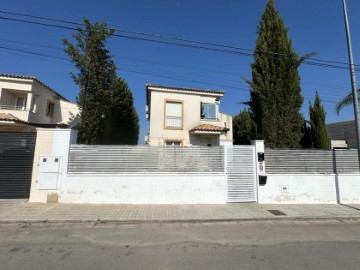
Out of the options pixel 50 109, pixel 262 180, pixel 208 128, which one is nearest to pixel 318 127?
pixel 208 128

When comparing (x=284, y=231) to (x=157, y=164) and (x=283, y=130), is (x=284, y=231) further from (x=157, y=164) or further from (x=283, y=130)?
(x=283, y=130)

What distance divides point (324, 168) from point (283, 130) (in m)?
3.40

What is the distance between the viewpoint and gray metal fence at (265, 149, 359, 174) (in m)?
10.1

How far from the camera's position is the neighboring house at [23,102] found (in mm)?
18422

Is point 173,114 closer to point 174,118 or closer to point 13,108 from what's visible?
point 174,118

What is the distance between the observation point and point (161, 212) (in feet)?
26.4

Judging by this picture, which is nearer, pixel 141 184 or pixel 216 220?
pixel 216 220

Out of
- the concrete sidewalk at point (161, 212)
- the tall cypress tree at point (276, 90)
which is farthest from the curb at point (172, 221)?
the tall cypress tree at point (276, 90)

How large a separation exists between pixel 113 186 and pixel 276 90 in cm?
958

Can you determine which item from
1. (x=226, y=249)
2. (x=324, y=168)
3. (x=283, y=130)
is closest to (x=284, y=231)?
(x=226, y=249)

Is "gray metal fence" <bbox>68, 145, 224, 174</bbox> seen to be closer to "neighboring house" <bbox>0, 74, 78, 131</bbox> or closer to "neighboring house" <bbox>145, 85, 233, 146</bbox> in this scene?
"neighboring house" <bbox>145, 85, 233, 146</bbox>

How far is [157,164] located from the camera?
9602mm

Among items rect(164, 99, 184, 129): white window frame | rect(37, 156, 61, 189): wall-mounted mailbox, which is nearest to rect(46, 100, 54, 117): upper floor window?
rect(164, 99, 184, 129): white window frame

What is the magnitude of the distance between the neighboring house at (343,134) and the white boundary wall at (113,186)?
1906 centimetres
